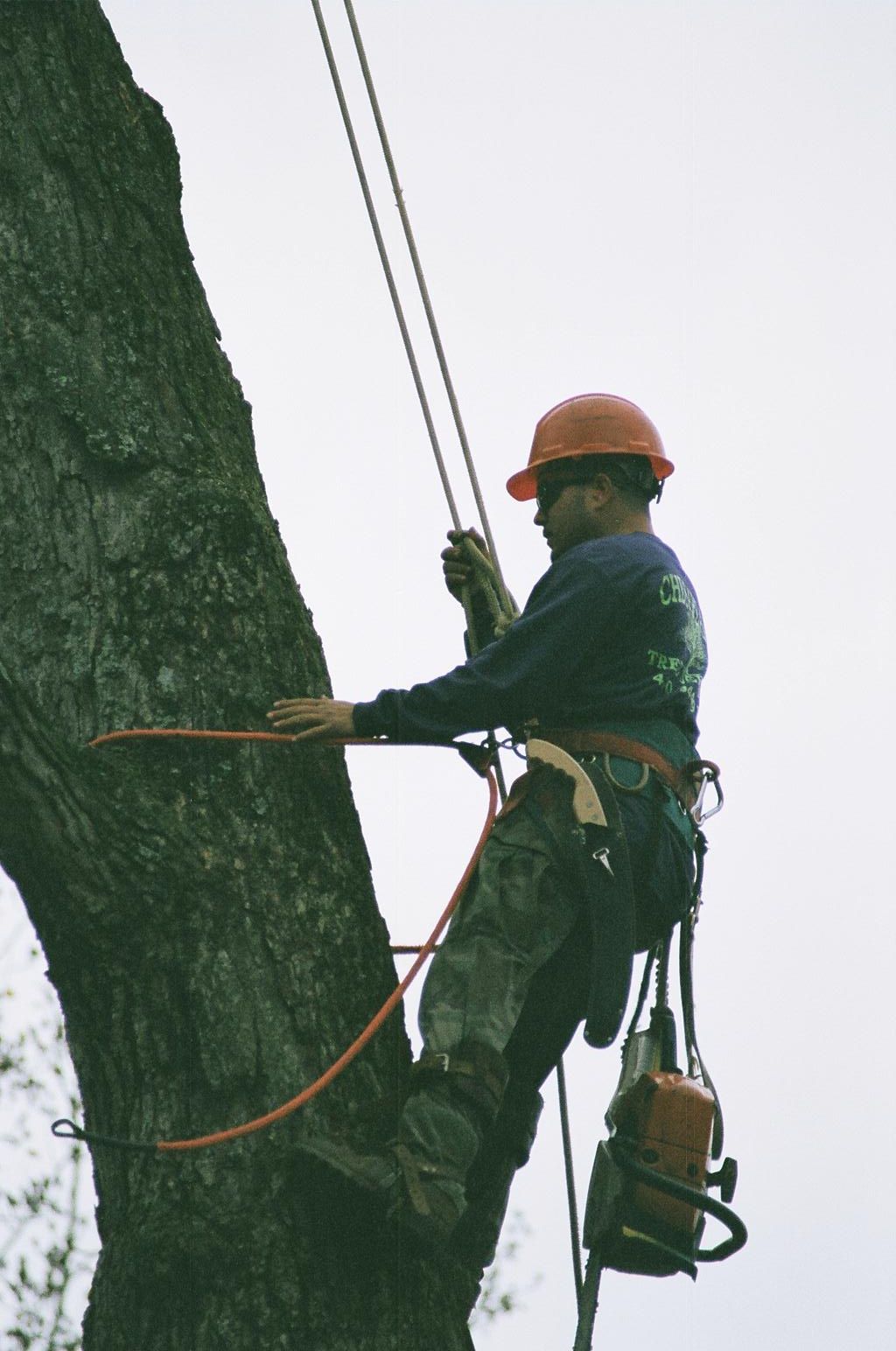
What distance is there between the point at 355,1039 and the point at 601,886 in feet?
1.83

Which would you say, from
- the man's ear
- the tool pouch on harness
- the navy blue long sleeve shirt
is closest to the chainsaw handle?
the tool pouch on harness

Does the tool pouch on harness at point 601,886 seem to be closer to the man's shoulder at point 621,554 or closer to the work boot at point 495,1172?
the work boot at point 495,1172

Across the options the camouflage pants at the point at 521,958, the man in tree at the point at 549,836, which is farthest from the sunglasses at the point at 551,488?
the camouflage pants at the point at 521,958

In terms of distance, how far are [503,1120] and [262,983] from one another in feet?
2.42

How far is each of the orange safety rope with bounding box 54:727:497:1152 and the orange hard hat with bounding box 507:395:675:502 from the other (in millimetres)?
761

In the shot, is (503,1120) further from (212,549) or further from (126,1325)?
(212,549)

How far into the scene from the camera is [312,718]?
2.76 meters

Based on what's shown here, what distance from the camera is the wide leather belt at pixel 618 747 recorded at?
311 centimetres

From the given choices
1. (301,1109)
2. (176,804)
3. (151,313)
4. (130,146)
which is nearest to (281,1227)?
(301,1109)

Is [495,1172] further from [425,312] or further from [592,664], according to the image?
[425,312]

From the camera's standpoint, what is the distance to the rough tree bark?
2404 mm

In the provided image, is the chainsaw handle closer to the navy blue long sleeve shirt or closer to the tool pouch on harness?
the tool pouch on harness

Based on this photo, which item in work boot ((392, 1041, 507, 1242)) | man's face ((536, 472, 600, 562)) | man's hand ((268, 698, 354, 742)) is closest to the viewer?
work boot ((392, 1041, 507, 1242))

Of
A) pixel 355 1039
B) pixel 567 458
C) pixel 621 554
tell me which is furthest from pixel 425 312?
pixel 355 1039
